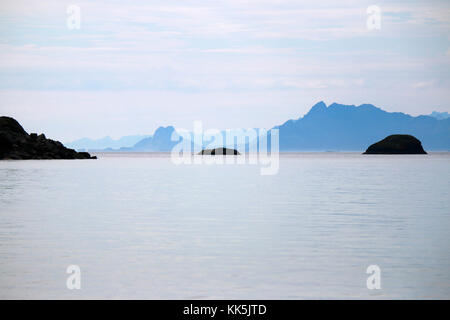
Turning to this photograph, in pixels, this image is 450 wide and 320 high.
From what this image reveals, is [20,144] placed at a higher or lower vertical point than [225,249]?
higher

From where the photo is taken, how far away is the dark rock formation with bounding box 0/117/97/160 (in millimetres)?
179375

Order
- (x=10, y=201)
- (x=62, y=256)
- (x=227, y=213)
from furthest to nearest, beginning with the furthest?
(x=10, y=201) → (x=227, y=213) → (x=62, y=256)

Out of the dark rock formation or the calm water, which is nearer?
the calm water

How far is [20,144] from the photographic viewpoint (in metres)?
185

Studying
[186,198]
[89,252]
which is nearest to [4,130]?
[186,198]

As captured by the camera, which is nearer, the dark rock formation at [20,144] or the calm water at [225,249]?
the calm water at [225,249]

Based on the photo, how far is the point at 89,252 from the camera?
22922 millimetres

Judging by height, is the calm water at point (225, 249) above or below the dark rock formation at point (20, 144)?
below

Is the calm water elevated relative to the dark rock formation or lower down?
lower down

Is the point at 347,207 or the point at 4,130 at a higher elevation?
the point at 4,130

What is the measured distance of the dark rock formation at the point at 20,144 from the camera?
7062 inches
